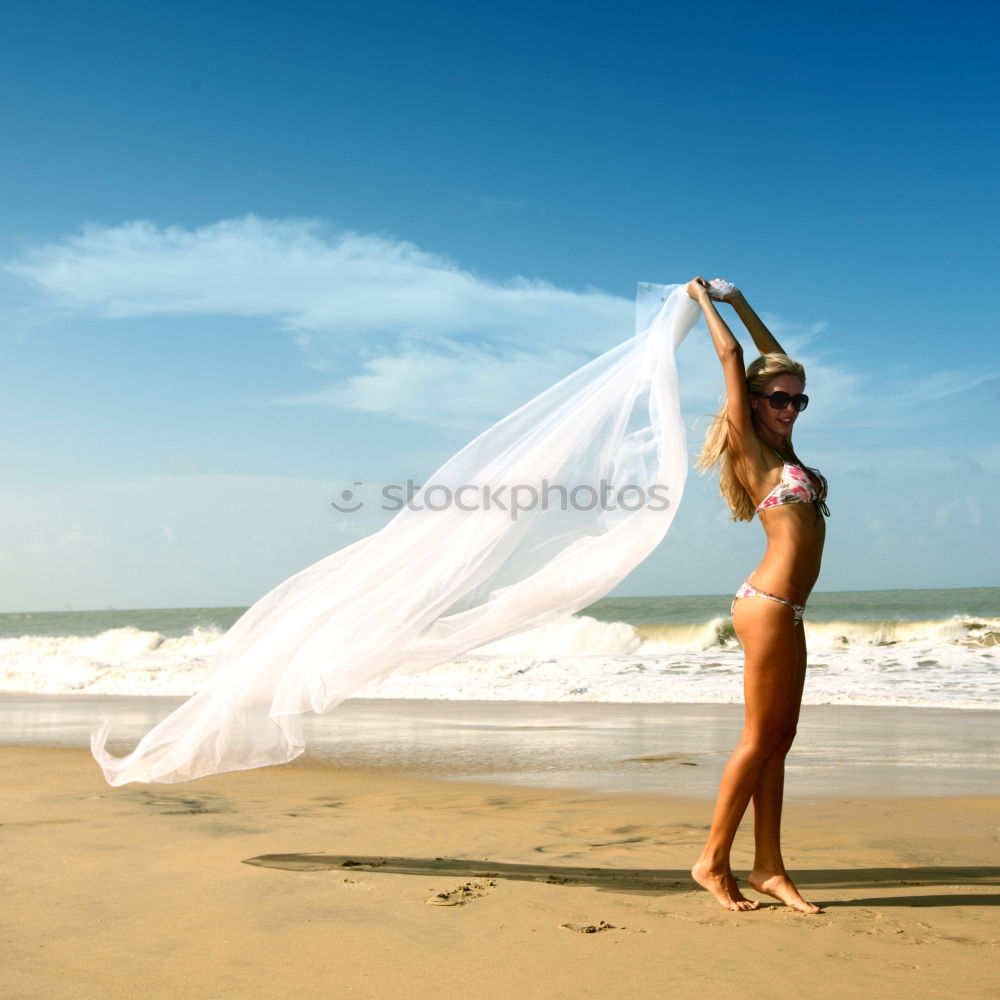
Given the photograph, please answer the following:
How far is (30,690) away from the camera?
53.1 feet

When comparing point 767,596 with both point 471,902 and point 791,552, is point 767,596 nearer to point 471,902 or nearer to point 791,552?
point 791,552

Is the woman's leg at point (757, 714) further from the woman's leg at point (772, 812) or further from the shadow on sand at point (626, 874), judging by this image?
the shadow on sand at point (626, 874)

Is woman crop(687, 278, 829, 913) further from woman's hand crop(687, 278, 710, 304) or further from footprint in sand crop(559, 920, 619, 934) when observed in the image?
footprint in sand crop(559, 920, 619, 934)

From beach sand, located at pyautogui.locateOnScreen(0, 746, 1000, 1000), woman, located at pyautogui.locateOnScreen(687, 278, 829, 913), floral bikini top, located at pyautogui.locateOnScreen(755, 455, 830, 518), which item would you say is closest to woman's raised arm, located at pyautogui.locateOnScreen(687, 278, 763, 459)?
woman, located at pyautogui.locateOnScreen(687, 278, 829, 913)

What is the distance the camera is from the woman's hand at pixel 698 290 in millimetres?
4289

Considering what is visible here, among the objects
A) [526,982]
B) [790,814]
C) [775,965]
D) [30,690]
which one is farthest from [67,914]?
[30,690]

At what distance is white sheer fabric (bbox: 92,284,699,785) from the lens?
4.30m

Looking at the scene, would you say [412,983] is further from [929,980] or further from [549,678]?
[549,678]

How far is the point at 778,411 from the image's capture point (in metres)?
4.06

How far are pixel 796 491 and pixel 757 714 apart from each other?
885 mm

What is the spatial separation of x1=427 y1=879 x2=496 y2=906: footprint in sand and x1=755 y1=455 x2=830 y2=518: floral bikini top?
1.87 metres

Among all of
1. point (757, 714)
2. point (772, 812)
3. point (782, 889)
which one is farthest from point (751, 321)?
point (782, 889)

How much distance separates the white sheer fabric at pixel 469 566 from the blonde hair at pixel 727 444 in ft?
0.44

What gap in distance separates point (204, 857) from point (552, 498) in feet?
7.41
